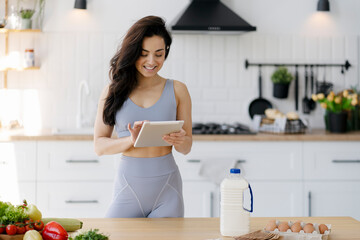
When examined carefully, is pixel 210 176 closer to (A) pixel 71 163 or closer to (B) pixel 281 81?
(A) pixel 71 163

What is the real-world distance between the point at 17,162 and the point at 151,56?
193 centimetres

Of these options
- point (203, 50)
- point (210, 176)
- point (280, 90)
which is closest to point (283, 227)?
point (210, 176)

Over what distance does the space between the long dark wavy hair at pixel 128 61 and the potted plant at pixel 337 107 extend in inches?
85.6

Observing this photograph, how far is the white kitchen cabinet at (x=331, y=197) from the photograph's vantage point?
370cm

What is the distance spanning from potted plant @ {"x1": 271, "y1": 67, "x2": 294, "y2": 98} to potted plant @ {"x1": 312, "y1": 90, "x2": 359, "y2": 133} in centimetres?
32

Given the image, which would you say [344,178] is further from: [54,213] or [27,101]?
[27,101]

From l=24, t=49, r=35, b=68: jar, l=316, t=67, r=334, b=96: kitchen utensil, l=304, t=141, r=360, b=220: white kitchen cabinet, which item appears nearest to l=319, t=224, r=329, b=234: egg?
l=304, t=141, r=360, b=220: white kitchen cabinet

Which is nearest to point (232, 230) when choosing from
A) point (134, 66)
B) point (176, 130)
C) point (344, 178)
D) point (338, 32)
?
point (176, 130)

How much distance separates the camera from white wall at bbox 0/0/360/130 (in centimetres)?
425

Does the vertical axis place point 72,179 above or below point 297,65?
below

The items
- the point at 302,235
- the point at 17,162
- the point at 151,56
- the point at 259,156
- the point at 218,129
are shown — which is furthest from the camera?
the point at 218,129

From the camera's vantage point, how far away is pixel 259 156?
12.1ft

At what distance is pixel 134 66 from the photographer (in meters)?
2.18

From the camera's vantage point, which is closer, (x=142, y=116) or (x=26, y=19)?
(x=142, y=116)
